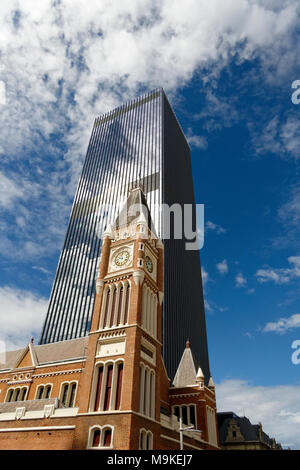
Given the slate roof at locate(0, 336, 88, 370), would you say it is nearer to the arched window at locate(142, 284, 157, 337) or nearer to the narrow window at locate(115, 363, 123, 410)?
the arched window at locate(142, 284, 157, 337)

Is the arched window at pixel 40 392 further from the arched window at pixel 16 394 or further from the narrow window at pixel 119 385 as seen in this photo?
the narrow window at pixel 119 385

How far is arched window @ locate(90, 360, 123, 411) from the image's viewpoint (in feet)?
95.0

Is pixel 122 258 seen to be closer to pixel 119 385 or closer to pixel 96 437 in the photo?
pixel 119 385

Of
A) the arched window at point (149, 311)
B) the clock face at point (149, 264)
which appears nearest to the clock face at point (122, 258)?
the clock face at point (149, 264)

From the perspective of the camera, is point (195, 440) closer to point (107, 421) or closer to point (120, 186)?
point (107, 421)

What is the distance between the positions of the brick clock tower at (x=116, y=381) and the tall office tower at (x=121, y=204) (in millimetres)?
51870

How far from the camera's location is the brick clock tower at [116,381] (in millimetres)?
28422

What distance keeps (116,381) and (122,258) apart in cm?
1329

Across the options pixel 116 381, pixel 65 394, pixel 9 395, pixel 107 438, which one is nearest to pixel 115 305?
pixel 116 381

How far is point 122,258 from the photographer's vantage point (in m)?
38.2

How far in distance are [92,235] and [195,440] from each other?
289 ft
